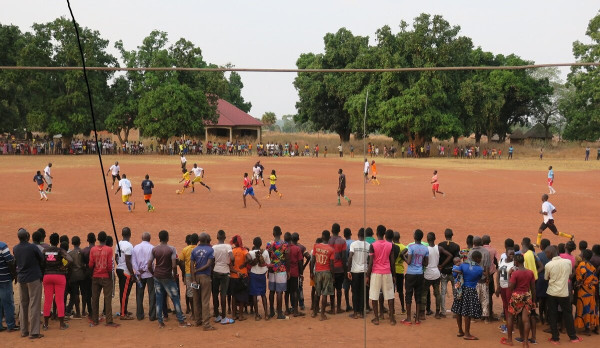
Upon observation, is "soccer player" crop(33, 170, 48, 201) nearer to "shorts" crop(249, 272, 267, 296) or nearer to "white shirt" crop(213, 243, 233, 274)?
"white shirt" crop(213, 243, 233, 274)

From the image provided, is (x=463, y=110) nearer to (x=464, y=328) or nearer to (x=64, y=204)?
(x=64, y=204)

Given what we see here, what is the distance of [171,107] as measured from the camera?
2222 inches

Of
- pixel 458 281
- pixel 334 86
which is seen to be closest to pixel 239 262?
pixel 458 281

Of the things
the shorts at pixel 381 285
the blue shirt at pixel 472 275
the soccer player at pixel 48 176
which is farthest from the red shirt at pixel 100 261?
the soccer player at pixel 48 176

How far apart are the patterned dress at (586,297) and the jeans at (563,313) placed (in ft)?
1.00

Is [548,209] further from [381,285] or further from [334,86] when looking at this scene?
[334,86]

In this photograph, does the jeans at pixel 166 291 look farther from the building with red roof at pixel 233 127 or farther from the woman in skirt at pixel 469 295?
the building with red roof at pixel 233 127

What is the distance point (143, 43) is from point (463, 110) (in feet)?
122

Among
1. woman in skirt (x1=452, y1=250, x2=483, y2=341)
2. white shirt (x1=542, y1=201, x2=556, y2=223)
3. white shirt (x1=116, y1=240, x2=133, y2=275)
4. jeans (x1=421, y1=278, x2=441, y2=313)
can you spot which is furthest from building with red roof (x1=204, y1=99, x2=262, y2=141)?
woman in skirt (x1=452, y1=250, x2=483, y2=341)

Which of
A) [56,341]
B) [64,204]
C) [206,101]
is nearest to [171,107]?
[206,101]

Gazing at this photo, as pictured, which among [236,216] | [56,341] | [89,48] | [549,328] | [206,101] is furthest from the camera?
[206,101]

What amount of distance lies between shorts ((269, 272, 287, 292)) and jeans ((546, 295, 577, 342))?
4.24m

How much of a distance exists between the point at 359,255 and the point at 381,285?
24.3 inches

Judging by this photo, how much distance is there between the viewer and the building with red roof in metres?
69.2
